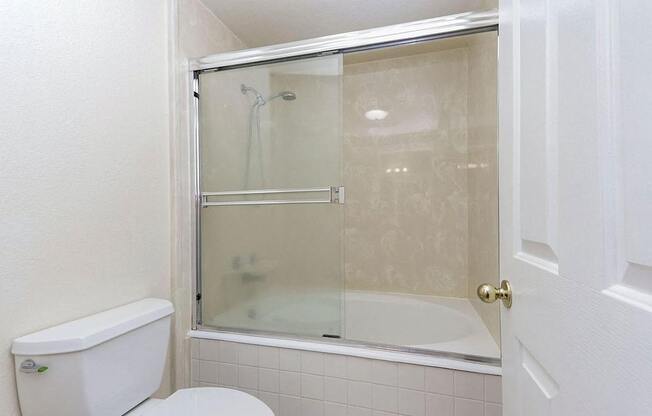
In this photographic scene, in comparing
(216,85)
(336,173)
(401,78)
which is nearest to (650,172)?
(336,173)

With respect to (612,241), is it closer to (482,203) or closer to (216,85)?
(482,203)

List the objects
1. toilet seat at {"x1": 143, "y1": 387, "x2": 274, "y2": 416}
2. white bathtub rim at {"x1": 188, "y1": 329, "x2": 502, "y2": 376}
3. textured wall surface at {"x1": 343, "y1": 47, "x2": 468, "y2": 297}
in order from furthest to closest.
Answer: textured wall surface at {"x1": 343, "y1": 47, "x2": 468, "y2": 297}
white bathtub rim at {"x1": 188, "y1": 329, "x2": 502, "y2": 376}
toilet seat at {"x1": 143, "y1": 387, "x2": 274, "y2": 416}

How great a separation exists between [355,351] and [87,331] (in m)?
0.93

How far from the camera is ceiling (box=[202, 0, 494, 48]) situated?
1.69 meters

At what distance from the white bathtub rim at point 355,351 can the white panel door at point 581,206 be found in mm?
560

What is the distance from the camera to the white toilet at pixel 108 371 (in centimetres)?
89

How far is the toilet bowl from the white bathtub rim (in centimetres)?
32

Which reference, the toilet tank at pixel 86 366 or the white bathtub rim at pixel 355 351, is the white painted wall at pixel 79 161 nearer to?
the toilet tank at pixel 86 366

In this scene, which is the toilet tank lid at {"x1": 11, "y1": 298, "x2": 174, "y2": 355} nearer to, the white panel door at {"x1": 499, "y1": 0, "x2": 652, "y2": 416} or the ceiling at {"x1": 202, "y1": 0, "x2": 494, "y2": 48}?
the white panel door at {"x1": 499, "y1": 0, "x2": 652, "y2": 416}

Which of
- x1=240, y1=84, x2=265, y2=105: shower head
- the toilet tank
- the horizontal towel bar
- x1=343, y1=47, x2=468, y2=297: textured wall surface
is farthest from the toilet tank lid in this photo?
x1=343, y1=47, x2=468, y2=297: textured wall surface

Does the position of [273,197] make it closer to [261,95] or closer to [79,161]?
[261,95]

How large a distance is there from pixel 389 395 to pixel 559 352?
967mm

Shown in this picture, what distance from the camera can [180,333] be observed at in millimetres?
1517

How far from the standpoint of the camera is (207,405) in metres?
1.07
